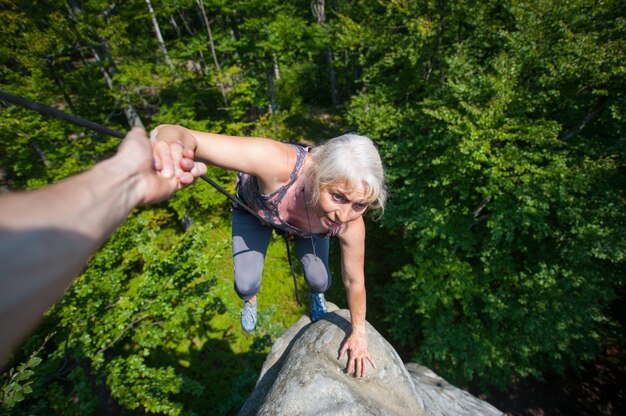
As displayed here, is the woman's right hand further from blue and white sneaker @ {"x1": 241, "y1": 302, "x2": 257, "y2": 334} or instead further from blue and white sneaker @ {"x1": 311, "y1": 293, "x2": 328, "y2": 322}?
blue and white sneaker @ {"x1": 241, "y1": 302, "x2": 257, "y2": 334}

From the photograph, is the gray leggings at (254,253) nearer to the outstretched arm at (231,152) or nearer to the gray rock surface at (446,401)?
the outstretched arm at (231,152)

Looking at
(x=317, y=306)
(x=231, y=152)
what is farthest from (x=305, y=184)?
(x=317, y=306)

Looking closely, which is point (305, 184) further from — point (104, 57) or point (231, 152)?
point (104, 57)

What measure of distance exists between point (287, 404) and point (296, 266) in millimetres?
7384

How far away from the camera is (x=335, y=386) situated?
230 cm

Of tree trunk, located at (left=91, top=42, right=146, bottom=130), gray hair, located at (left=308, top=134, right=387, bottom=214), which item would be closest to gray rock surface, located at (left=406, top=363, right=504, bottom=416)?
gray hair, located at (left=308, top=134, right=387, bottom=214)

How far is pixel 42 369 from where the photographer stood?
134 inches

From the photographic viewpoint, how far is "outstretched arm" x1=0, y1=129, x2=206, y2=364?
662 mm

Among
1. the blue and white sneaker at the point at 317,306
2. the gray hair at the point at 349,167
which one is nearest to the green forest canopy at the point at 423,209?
the blue and white sneaker at the point at 317,306

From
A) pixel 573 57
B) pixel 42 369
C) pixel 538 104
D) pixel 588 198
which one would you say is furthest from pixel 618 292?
pixel 42 369

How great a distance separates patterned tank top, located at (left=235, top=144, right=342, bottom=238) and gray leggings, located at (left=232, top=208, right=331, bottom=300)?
1.40 feet

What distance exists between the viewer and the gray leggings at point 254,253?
10.3 feet

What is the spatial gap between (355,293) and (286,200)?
1.07 m

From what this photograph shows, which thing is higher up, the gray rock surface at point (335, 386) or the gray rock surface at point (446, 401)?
the gray rock surface at point (335, 386)
